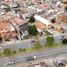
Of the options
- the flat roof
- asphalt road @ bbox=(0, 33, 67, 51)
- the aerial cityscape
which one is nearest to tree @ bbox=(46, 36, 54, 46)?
the aerial cityscape

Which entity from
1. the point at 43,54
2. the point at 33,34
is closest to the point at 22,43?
the point at 33,34

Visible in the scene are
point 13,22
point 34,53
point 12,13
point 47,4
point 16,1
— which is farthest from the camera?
point 16,1

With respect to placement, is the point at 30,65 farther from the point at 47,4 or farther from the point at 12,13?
the point at 47,4

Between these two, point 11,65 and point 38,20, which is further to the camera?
point 38,20

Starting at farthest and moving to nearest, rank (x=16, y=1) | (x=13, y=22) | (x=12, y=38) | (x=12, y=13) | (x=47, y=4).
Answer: (x=16, y=1), (x=47, y=4), (x=12, y=13), (x=13, y=22), (x=12, y=38)

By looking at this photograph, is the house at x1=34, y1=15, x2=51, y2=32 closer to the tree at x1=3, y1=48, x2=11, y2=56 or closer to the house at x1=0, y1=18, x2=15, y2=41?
the house at x1=0, y1=18, x2=15, y2=41

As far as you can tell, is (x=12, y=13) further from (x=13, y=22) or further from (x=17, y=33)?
(x=17, y=33)

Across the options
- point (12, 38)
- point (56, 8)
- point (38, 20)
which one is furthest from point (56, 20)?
point (12, 38)

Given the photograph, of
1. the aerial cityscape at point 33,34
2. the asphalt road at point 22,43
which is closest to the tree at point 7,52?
the aerial cityscape at point 33,34
